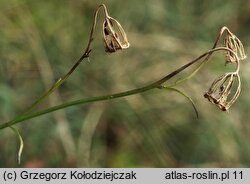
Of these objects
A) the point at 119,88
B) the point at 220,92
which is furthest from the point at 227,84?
the point at 119,88

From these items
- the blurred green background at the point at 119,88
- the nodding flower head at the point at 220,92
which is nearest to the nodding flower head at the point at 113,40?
the nodding flower head at the point at 220,92

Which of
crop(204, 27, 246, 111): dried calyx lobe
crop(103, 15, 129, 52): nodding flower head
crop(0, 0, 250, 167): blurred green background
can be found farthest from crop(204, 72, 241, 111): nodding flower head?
crop(0, 0, 250, 167): blurred green background

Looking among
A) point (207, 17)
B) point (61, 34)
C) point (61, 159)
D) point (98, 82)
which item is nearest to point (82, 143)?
point (61, 159)

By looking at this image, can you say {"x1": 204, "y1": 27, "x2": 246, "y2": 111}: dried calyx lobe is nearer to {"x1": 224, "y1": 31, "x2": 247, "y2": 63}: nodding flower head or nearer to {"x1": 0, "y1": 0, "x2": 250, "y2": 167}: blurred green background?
{"x1": 224, "y1": 31, "x2": 247, "y2": 63}: nodding flower head

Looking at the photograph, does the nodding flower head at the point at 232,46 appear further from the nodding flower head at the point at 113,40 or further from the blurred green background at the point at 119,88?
the blurred green background at the point at 119,88

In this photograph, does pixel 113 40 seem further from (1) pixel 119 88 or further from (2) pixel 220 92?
(1) pixel 119 88

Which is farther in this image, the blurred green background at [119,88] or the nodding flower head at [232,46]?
the blurred green background at [119,88]

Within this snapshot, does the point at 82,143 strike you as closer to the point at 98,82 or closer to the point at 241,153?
the point at 98,82

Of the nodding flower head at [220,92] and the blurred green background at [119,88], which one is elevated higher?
the blurred green background at [119,88]

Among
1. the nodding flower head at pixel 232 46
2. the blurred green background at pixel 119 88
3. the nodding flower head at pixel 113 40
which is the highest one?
the blurred green background at pixel 119 88
